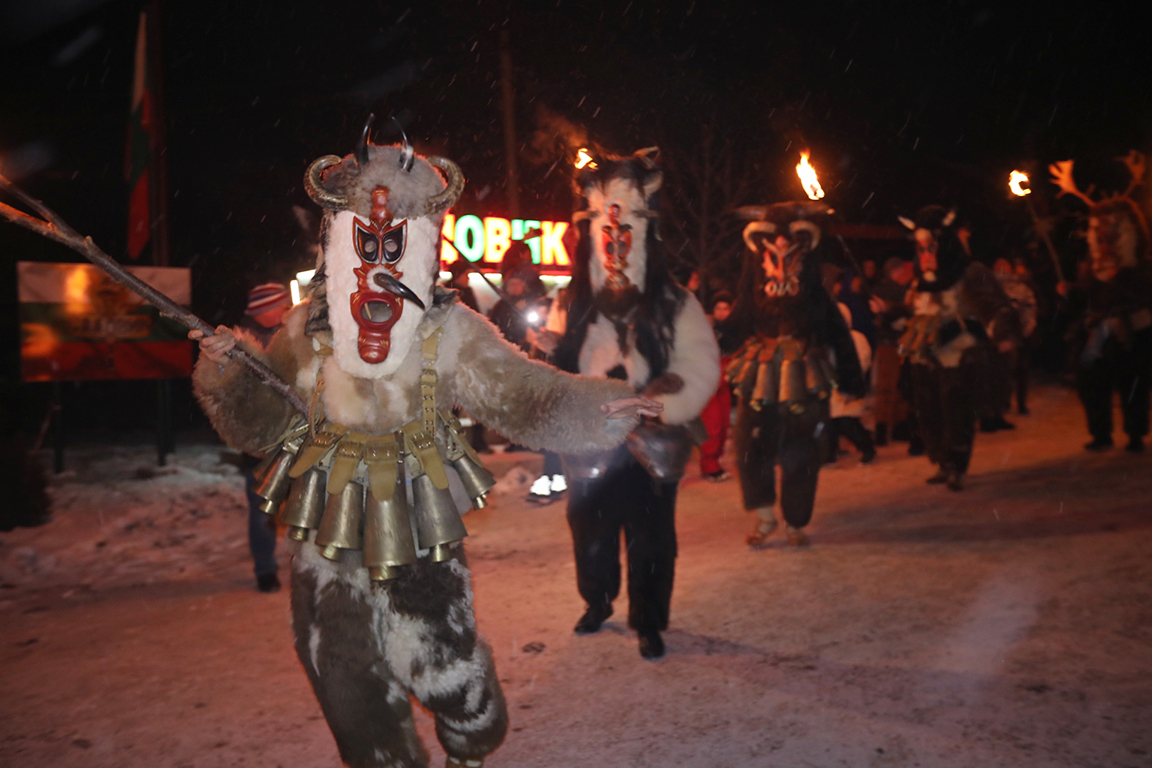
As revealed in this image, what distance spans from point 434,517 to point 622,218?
7.07 ft

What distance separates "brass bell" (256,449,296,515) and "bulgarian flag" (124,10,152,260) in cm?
790

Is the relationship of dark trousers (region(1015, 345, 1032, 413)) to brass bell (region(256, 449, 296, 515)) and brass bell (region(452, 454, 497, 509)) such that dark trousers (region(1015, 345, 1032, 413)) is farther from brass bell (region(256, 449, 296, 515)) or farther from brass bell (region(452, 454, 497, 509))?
brass bell (region(256, 449, 296, 515))

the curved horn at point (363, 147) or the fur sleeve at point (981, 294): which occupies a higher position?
the curved horn at point (363, 147)

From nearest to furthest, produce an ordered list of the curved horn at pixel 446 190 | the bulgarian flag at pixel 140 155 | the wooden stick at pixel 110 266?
1. the wooden stick at pixel 110 266
2. the curved horn at pixel 446 190
3. the bulgarian flag at pixel 140 155

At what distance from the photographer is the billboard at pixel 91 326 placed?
8430mm

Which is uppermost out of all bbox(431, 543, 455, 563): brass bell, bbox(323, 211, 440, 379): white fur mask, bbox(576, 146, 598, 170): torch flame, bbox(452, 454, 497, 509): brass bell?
bbox(576, 146, 598, 170): torch flame

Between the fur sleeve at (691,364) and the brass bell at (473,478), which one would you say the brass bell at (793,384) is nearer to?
the fur sleeve at (691,364)

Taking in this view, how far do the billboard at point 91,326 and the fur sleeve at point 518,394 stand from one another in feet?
20.4

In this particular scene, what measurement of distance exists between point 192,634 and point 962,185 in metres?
21.9

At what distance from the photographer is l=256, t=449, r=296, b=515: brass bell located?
2.98 m

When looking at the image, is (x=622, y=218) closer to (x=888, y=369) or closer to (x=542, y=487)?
(x=542, y=487)

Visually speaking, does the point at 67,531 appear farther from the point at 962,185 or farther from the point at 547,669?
the point at 962,185

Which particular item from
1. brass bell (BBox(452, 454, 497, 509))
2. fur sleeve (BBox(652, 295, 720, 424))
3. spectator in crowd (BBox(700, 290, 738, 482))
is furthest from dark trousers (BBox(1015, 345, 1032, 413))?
brass bell (BBox(452, 454, 497, 509))

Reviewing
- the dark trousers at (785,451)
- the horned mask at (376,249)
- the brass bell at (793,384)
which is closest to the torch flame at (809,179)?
the brass bell at (793,384)
